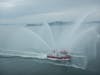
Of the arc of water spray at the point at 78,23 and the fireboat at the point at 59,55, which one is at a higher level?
the arc of water spray at the point at 78,23

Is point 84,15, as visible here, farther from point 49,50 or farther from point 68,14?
point 49,50

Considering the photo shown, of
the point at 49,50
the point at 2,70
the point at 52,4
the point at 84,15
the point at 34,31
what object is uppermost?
the point at 52,4

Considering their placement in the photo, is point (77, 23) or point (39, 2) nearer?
point (77, 23)

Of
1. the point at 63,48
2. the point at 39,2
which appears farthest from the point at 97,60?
the point at 39,2

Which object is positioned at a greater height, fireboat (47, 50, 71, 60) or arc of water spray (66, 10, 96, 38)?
arc of water spray (66, 10, 96, 38)

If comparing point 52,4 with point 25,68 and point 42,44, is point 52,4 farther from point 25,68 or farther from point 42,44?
point 25,68

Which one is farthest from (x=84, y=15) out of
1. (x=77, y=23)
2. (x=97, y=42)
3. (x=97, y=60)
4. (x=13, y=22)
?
(x=13, y=22)

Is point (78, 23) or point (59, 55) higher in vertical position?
point (78, 23)

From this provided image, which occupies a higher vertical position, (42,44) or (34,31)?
(34,31)
